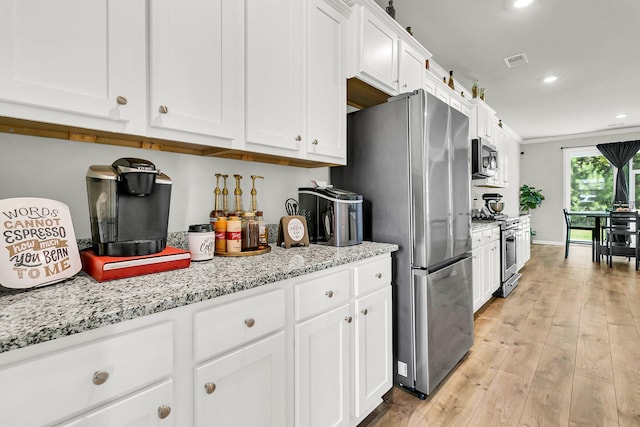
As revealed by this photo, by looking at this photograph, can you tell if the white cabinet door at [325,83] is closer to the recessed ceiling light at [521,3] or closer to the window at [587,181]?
the recessed ceiling light at [521,3]

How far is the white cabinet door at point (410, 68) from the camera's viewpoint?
7.36ft

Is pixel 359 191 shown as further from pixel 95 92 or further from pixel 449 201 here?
pixel 95 92

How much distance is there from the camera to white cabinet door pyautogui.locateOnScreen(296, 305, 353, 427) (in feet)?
3.91

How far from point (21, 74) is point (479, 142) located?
14.0 ft

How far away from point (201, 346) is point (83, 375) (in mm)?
278

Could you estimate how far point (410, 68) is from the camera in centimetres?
235

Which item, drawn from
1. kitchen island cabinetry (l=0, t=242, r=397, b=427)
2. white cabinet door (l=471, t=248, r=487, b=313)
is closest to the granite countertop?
kitchen island cabinetry (l=0, t=242, r=397, b=427)

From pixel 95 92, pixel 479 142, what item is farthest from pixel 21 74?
pixel 479 142

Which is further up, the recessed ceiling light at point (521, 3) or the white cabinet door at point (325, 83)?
the recessed ceiling light at point (521, 3)

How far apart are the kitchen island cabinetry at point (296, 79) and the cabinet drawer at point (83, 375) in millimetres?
905

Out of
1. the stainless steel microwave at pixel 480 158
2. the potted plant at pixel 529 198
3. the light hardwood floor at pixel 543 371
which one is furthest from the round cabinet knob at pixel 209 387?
the potted plant at pixel 529 198

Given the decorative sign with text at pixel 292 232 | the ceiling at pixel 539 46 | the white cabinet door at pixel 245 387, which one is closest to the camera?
the white cabinet door at pixel 245 387

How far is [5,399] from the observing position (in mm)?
582

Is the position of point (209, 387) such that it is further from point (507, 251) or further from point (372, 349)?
point (507, 251)
